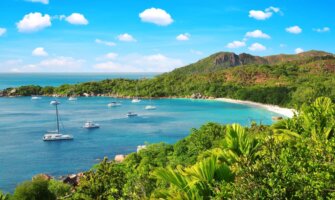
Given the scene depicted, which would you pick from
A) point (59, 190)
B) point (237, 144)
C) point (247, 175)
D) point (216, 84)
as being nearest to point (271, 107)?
point (216, 84)

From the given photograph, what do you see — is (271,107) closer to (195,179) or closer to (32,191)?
(32,191)

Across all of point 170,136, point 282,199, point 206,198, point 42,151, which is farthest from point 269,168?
point 170,136

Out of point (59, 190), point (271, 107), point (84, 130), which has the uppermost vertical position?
point (271, 107)

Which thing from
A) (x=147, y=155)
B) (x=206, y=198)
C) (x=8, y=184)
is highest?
(x=206, y=198)

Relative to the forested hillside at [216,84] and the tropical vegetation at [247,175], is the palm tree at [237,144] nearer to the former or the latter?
the tropical vegetation at [247,175]

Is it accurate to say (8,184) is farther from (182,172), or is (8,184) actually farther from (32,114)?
(32,114)

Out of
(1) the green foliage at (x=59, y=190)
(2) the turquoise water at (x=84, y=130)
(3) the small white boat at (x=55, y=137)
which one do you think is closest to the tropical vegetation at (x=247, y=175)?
(1) the green foliage at (x=59, y=190)

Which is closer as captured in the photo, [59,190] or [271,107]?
[59,190]
